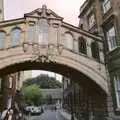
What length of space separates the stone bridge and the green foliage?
7353cm

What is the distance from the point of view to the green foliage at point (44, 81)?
3720 inches

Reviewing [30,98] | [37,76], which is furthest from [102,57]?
[37,76]

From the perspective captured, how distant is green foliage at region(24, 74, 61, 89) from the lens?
94.5 meters

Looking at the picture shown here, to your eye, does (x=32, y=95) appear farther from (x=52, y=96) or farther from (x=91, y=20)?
(x=91, y=20)

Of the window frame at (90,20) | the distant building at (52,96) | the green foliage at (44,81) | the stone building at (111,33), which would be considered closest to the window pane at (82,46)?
the stone building at (111,33)

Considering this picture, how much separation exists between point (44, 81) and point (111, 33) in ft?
254

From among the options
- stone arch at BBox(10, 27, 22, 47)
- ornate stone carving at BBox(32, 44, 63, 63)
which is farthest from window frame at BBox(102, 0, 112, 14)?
stone arch at BBox(10, 27, 22, 47)

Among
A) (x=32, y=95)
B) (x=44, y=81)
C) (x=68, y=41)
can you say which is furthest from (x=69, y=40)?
(x=44, y=81)

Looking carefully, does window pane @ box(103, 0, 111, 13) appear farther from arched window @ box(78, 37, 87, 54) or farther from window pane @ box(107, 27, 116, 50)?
arched window @ box(78, 37, 87, 54)

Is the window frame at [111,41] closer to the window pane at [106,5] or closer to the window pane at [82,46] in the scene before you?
the window pane at [106,5]

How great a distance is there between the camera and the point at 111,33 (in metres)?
20.7

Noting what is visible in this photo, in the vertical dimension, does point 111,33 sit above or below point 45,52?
above

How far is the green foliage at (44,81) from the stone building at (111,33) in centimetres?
7177

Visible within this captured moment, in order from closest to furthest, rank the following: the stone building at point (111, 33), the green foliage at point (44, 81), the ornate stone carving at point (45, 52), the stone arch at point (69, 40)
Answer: the stone building at point (111, 33)
the ornate stone carving at point (45, 52)
the stone arch at point (69, 40)
the green foliage at point (44, 81)
